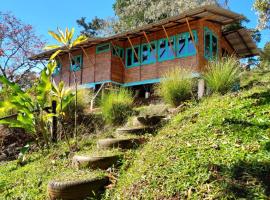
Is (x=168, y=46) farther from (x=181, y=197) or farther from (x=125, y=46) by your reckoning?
(x=181, y=197)

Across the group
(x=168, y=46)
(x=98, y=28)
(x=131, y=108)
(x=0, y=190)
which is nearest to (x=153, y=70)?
(x=168, y=46)

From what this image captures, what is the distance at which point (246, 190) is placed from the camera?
3703 mm

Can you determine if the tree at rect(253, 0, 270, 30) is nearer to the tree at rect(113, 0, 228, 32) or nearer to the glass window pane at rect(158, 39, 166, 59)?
the glass window pane at rect(158, 39, 166, 59)

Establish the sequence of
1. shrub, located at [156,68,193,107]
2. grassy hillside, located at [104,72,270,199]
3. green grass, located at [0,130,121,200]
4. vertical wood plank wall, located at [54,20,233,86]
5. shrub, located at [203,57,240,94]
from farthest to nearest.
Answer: vertical wood plank wall, located at [54,20,233,86] < shrub, located at [156,68,193,107] < shrub, located at [203,57,240,94] < green grass, located at [0,130,121,200] < grassy hillside, located at [104,72,270,199]

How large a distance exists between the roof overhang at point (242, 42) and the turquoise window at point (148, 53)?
414 cm

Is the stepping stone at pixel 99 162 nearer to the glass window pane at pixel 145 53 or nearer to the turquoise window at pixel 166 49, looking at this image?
the turquoise window at pixel 166 49

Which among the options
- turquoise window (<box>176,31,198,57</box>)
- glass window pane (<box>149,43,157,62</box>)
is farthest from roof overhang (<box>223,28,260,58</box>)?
glass window pane (<box>149,43,157,62</box>)

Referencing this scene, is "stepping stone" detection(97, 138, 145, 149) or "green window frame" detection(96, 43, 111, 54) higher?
"green window frame" detection(96, 43, 111, 54)

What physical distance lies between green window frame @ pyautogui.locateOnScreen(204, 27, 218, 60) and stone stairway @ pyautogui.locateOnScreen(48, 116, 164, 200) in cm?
836

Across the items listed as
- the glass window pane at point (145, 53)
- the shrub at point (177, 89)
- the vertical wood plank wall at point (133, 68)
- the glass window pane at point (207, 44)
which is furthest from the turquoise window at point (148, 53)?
the shrub at point (177, 89)

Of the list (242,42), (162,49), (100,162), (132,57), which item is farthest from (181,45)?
(100,162)

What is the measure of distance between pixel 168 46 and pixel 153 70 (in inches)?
53.3

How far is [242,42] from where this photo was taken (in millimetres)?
19672

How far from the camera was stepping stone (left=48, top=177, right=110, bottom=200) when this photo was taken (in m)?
5.09
